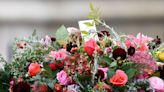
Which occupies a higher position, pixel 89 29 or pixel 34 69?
pixel 89 29

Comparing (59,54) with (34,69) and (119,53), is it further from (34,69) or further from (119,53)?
(119,53)

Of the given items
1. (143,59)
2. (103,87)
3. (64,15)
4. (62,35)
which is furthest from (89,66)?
(64,15)

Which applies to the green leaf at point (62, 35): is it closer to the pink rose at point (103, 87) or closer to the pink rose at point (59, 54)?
the pink rose at point (59, 54)

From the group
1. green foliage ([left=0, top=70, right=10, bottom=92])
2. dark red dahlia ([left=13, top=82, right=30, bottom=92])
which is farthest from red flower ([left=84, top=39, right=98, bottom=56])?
green foliage ([left=0, top=70, right=10, bottom=92])

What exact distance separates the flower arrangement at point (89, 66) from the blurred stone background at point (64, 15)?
1.88 meters

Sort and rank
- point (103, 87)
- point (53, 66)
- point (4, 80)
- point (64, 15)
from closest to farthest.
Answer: point (103, 87) → point (53, 66) → point (4, 80) → point (64, 15)

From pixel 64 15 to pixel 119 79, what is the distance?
2.16 meters

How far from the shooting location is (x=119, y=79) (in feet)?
3.34

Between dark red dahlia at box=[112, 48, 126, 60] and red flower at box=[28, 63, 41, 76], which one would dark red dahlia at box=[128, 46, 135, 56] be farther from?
red flower at box=[28, 63, 41, 76]

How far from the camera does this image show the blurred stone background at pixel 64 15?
3.10 meters

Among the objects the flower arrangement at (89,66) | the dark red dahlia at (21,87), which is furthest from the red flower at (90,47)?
the dark red dahlia at (21,87)

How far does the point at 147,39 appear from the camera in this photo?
1.31 meters

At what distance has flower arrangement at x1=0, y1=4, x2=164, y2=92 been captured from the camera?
1.01 m

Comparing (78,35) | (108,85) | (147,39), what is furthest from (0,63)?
(147,39)
